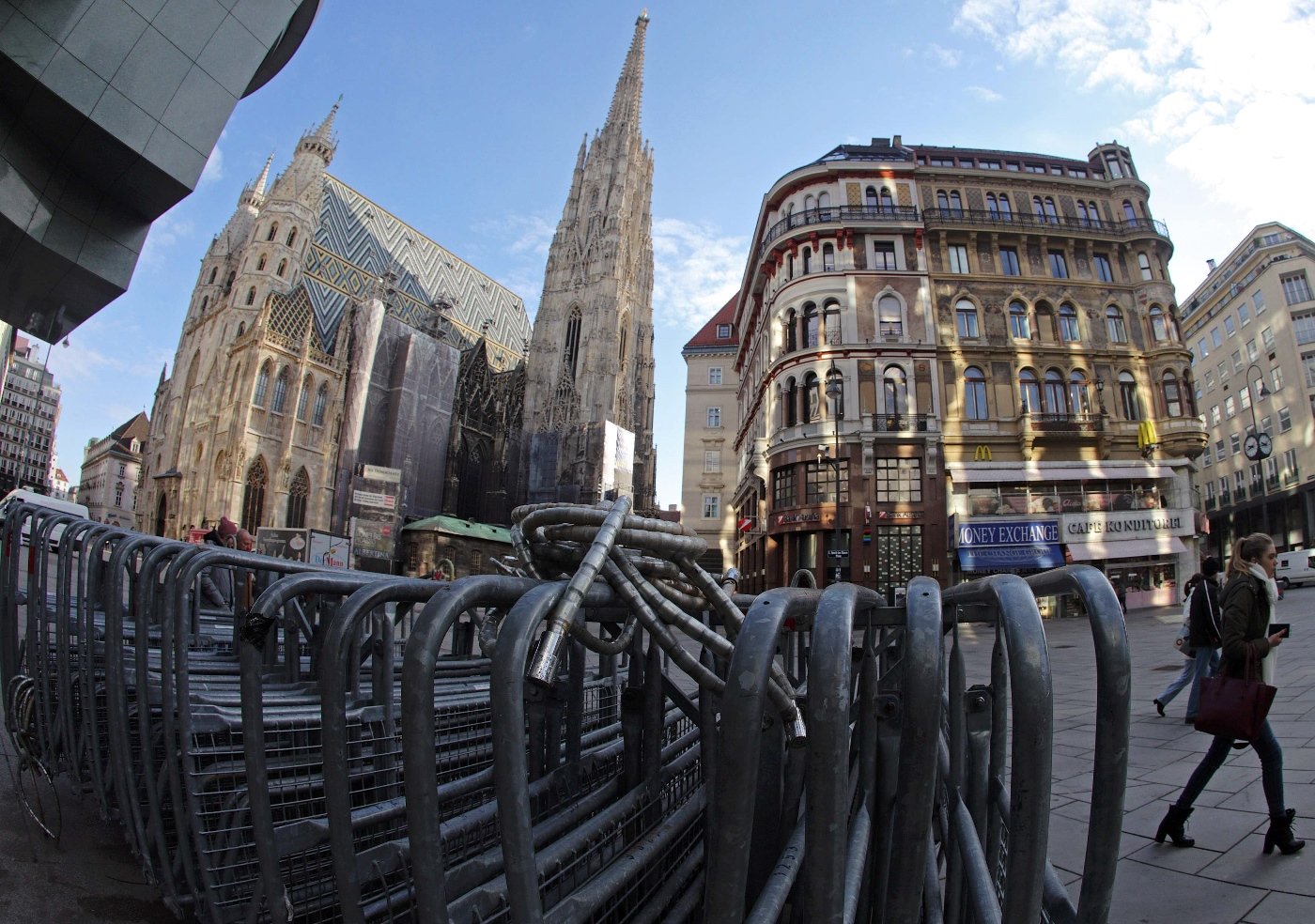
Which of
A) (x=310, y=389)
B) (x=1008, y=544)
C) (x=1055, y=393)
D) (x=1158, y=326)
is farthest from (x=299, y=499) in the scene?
(x=1158, y=326)

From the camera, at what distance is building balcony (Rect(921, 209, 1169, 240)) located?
27.9 m

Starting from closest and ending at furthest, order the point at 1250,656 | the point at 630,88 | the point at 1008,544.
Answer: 1. the point at 1250,656
2. the point at 1008,544
3. the point at 630,88

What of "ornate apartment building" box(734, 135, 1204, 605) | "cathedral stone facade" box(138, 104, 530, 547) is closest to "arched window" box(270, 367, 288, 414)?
"cathedral stone facade" box(138, 104, 530, 547)

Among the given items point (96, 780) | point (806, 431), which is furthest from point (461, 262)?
point (96, 780)

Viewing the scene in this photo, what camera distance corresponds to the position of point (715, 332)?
48156 millimetres

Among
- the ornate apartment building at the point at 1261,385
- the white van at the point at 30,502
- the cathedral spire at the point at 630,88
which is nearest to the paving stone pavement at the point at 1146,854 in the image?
the white van at the point at 30,502

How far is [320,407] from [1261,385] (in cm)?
6110

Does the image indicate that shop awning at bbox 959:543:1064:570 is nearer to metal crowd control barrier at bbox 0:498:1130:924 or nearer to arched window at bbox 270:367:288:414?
metal crowd control barrier at bbox 0:498:1130:924

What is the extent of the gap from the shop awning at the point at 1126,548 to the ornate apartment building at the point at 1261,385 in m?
17.8

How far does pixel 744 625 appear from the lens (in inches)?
45.3

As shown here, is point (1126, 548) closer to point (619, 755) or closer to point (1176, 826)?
point (1176, 826)

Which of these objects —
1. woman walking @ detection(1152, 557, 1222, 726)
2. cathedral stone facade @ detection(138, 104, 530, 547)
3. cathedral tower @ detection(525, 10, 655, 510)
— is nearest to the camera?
woman walking @ detection(1152, 557, 1222, 726)

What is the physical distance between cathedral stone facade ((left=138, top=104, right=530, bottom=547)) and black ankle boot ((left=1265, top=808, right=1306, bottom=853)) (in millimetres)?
38719

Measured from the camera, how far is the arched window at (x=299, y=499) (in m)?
38.3
